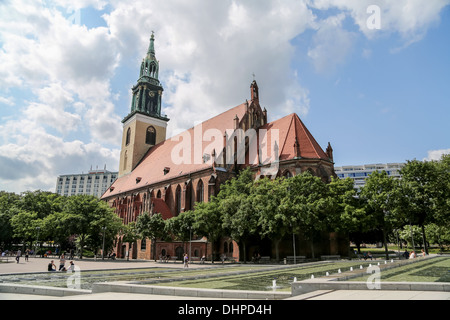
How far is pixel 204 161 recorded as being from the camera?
48625 mm

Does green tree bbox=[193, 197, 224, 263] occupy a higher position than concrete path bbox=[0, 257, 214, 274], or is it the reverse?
green tree bbox=[193, 197, 224, 263]

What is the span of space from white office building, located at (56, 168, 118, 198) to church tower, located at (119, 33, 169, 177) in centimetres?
11113

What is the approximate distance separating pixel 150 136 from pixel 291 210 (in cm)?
4780

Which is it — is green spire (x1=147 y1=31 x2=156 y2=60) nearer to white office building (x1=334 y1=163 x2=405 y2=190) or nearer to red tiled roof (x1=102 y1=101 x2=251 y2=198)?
red tiled roof (x1=102 y1=101 x2=251 y2=198)

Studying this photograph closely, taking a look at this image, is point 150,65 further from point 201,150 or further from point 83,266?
point 83,266

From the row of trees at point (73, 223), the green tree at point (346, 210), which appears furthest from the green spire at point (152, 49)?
the green tree at point (346, 210)

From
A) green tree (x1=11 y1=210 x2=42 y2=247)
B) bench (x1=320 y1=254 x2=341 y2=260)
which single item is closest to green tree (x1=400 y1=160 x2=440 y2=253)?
bench (x1=320 y1=254 x2=341 y2=260)

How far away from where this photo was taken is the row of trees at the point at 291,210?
110 feet

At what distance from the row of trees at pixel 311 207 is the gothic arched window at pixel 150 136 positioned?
3106 cm

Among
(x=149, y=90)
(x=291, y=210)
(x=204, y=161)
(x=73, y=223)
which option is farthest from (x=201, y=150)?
(x=149, y=90)

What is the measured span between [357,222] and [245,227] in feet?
40.1

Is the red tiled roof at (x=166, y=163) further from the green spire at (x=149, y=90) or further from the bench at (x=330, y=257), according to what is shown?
the bench at (x=330, y=257)

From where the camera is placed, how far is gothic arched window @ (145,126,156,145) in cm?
7212

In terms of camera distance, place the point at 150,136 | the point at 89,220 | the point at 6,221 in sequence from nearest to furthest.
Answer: the point at 89,220, the point at 6,221, the point at 150,136
